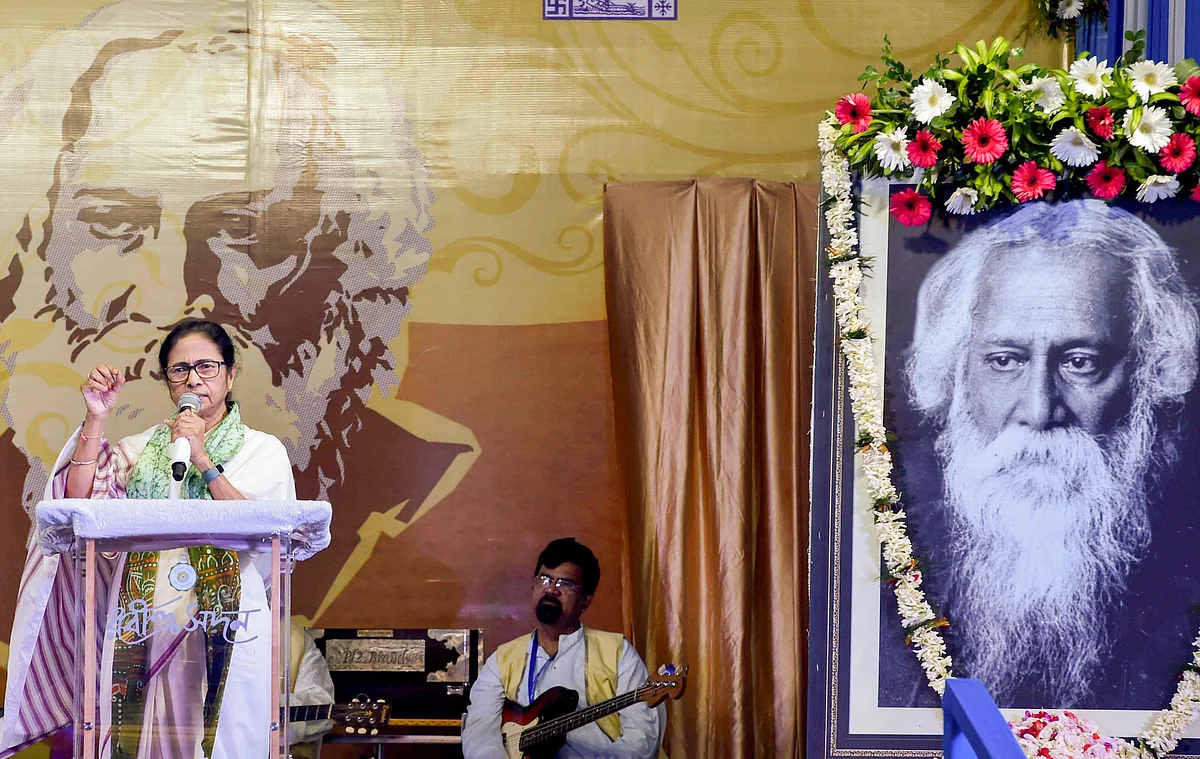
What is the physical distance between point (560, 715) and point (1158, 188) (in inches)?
94.7

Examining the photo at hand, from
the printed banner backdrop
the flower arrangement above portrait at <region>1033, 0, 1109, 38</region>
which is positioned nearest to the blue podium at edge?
the printed banner backdrop

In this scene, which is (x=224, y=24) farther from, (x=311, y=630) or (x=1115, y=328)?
(x=1115, y=328)

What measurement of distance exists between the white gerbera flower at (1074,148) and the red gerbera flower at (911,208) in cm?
37

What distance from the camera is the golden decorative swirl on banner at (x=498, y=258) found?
14.5 feet

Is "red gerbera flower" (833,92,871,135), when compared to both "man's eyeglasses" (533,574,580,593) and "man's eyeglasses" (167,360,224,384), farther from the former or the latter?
"man's eyeglasses" (167,360,224,384)

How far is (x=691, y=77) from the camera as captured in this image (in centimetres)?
449

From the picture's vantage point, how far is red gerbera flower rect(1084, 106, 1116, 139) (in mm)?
3176

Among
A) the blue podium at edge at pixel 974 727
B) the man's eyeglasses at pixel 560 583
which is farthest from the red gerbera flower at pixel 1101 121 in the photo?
the man's eyeglasses at pixel 560 583

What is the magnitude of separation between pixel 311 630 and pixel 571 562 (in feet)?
3.19

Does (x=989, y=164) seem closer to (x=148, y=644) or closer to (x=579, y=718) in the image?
(x=579, y=718)

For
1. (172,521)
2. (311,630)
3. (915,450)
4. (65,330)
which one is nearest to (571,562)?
(311,630)

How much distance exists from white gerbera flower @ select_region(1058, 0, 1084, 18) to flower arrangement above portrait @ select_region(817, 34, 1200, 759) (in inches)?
48.5

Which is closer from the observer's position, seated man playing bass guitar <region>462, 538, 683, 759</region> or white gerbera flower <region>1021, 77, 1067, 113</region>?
white gerbera flower <region>1021, 77, 1067, 113</region>

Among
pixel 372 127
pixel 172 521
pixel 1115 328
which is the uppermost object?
pixel 372 127
